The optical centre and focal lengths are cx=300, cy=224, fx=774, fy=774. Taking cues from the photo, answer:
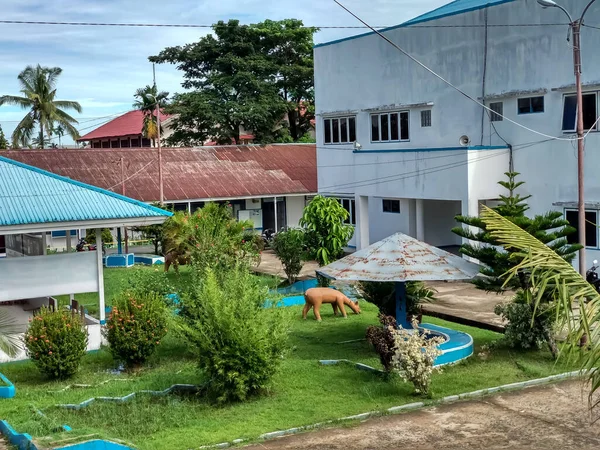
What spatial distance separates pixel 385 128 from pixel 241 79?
49.3 ft

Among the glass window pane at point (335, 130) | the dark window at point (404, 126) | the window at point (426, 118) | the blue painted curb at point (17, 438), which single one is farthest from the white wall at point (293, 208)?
the blue painted curb at point (17, 438)

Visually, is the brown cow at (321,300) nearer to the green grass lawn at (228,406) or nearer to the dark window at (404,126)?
the green grass lawn at (228,406)

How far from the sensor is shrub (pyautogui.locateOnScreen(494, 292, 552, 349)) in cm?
1420

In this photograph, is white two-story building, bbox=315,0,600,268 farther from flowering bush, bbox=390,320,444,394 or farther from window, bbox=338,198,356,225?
flowering bush, bbox=390,320,444,394

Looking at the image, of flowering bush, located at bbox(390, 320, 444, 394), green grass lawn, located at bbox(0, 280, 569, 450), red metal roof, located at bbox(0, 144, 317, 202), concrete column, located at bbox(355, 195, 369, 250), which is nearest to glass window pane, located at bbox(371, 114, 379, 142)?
concrete column, located at bbox(355, 195, 369, 250)

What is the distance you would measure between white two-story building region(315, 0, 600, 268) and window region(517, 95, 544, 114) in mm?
30

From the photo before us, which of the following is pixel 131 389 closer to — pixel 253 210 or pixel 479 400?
pixel 479 400

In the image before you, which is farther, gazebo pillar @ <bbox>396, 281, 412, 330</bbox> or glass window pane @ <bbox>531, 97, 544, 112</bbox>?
glass window pane @ <bbox>531, 97, 544, 112</bbox>

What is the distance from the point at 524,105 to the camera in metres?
23.2

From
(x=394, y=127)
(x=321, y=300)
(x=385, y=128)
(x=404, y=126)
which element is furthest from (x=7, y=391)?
(x=385, y=128)

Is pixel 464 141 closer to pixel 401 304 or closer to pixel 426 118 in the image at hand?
pixel 426 118

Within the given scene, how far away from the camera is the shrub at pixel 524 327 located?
14.2 metres

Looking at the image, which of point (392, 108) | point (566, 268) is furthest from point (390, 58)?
point (566, 268)

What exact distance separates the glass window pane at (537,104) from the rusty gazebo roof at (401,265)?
9.55 m
